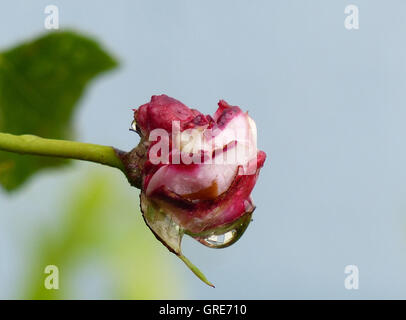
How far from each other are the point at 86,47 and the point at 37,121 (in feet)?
0.95

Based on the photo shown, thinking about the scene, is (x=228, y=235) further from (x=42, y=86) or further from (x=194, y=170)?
(x=42, y=86)

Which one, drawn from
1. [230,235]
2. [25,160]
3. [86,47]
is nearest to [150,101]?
[230,235]

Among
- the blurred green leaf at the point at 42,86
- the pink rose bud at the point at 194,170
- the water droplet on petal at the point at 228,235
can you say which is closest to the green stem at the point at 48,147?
the pink rose bud at the point at 194,170

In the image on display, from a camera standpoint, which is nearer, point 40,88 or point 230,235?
point 230,235

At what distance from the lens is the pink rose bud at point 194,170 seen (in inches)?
42.4

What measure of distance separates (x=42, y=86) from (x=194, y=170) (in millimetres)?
873

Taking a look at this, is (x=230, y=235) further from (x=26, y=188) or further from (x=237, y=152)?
(x=26, y=188)

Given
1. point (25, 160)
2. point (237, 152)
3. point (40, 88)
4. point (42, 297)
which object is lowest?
point (42, 297)

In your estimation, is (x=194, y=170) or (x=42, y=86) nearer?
(x=194, y=170)

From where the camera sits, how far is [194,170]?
1.07 meters

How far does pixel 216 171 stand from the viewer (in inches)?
42.0

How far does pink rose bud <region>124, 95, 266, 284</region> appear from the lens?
3.53 ft

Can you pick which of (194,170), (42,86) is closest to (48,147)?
(194,170)

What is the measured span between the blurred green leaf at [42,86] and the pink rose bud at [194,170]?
0.58 m
